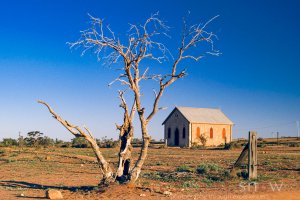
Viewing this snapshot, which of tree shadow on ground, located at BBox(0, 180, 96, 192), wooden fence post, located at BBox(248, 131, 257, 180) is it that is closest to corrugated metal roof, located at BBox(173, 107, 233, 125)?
wooden fence post, located at BBox(248, 131, 257, 180)

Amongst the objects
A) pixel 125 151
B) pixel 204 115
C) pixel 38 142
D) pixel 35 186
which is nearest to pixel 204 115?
pixel 204 115

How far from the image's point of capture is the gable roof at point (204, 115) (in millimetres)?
52312

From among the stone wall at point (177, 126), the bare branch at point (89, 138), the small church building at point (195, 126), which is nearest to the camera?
the bare branch at point (89, 138)

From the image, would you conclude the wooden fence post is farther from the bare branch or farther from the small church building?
the small church building

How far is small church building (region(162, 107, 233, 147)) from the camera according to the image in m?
51.6

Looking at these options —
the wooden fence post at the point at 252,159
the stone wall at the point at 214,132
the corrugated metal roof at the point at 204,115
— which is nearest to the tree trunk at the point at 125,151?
the wooden fence post at the point at 252,159

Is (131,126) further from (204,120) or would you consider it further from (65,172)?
(204,120)

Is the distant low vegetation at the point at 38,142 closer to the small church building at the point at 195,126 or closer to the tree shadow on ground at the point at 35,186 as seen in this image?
the small church building at the point at 195,126

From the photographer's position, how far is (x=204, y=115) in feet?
178

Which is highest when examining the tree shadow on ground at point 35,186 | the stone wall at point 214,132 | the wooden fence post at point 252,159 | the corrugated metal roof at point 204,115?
the corrugated metal roof at point 204,115

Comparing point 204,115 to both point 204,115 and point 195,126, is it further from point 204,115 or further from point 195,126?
point 195,126

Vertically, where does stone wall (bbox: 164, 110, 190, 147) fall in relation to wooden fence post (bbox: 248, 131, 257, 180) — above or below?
above

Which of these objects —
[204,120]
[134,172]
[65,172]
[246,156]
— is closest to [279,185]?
[246,156]

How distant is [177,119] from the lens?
53344mm
